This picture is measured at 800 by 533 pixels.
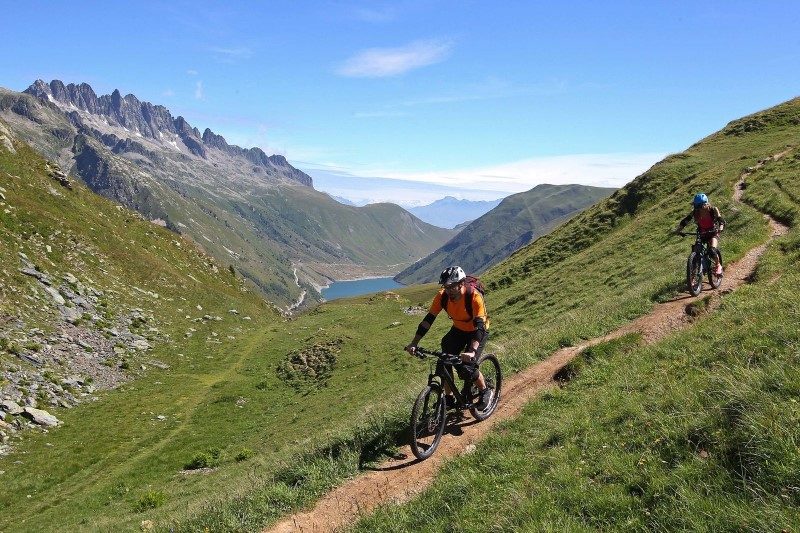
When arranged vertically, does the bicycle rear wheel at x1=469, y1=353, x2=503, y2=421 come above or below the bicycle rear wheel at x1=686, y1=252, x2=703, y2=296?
below

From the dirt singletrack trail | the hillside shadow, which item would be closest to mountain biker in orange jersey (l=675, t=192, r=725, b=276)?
the dirt singletrack trail

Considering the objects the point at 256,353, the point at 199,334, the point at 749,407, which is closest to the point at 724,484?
the point at 749,407

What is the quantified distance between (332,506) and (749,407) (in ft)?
25.8

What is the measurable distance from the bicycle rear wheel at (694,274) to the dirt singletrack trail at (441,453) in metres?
0.49

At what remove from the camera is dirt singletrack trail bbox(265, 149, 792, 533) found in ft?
31.3

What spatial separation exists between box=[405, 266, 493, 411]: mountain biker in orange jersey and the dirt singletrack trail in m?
1.06

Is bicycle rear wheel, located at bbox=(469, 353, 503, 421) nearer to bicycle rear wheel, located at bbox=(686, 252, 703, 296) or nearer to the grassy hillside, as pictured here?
the grassy hillside

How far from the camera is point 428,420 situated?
11445 mm

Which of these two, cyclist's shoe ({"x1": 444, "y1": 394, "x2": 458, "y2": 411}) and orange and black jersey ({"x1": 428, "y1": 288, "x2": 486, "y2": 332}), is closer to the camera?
orange and black jersey ({"x1": 428, "y1": 288, "x2": 486, "y2": 332})

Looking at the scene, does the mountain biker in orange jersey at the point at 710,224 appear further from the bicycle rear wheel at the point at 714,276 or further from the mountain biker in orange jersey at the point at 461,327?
the mountain biker in orange jersey at the point at 461,327

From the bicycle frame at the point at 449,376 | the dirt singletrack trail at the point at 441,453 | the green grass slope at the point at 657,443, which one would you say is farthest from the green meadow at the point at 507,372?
the bicycle frame at the point at 449,376

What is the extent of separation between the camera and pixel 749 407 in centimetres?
740

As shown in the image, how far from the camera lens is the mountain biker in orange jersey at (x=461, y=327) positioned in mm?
11609

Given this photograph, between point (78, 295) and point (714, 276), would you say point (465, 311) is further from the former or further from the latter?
point (78, 295)
